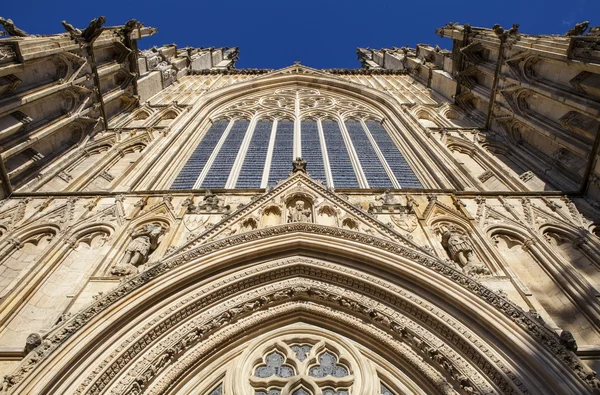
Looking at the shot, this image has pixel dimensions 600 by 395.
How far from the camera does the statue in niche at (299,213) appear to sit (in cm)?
914

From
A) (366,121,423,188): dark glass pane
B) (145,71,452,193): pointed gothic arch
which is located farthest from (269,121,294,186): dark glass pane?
(366,121,423,188): dark glass pane

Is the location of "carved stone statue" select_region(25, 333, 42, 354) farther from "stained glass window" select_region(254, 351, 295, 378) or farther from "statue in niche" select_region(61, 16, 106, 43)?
"statue in niche" select_region(61, 16, 106, 43)

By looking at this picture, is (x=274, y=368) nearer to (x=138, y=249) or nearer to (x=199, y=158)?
(x=138, y=249)

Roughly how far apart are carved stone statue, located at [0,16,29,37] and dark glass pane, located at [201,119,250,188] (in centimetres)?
651

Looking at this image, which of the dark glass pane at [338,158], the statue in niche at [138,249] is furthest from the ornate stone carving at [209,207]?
the dark glass pane at [338,158]

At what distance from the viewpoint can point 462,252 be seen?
824cm

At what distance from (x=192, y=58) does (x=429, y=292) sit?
104ft

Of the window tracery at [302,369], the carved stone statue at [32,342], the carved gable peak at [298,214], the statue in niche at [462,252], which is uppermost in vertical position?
the carved gable peak at [298,214]

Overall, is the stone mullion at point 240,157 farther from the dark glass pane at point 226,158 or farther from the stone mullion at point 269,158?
the stone mullion at point 269,158

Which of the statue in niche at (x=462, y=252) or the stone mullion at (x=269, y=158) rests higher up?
the stone mullion at (x=269, y=158)

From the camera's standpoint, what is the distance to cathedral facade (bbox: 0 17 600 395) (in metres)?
6.34

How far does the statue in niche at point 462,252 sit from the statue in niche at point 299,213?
115 inches

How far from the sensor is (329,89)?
994 inches

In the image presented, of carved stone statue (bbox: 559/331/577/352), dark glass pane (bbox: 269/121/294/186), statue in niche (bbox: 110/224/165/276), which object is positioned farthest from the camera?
dark glass pane (bbox: 269/121/294/186)
